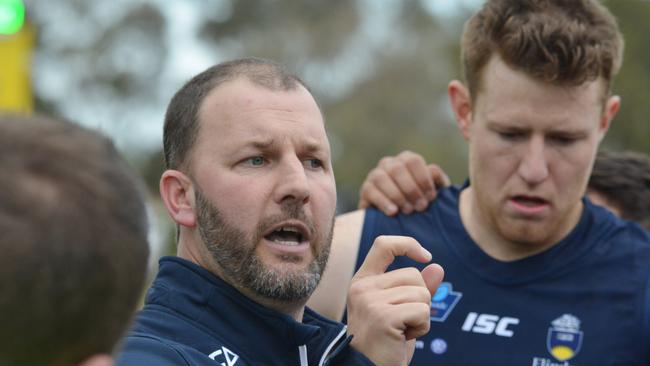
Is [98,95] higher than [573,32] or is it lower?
lower

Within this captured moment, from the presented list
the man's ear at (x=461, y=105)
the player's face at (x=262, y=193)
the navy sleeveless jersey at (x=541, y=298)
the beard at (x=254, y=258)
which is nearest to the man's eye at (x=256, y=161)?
the player's face at (x=262, y=193)

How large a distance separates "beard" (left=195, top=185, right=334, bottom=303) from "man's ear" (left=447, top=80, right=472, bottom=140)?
5.44 ft

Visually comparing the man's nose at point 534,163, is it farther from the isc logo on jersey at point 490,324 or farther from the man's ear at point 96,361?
the man's ear at point 96,361

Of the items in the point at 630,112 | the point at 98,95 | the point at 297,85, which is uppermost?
the point at 297,85

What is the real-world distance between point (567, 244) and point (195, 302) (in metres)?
1.91

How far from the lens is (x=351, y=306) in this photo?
8.51 feet

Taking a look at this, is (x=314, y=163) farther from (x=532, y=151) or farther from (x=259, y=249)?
(x=532, y=151)

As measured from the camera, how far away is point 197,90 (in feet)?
9.62

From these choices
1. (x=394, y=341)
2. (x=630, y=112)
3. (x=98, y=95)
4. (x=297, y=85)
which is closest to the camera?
(x=394, y=341)

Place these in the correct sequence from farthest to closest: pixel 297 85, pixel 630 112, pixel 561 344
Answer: pixel 630 112
pixel 561 344
pixel 297 85

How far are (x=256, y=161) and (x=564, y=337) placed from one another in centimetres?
171

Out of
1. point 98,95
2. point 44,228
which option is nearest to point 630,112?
point 98,95

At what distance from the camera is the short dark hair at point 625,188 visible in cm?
480

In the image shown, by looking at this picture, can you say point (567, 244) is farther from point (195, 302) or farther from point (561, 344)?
point (195, 302)
